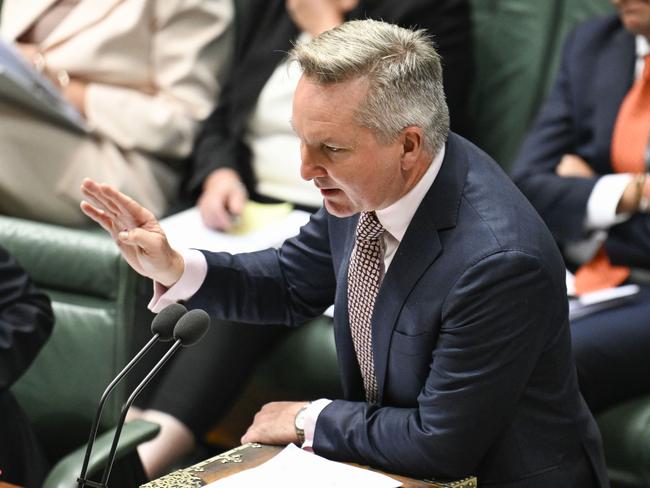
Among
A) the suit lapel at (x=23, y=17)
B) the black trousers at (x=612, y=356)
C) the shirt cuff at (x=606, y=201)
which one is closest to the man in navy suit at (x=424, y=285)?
the black trousers at (x=612, y=356)

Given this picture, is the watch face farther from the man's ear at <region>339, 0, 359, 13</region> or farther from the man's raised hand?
the man's ear at <region>339, 0, 359, 13</region>

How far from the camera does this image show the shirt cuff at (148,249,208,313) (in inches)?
74.7

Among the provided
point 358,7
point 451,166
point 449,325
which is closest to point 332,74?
point 451,166

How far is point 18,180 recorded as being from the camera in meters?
3.08

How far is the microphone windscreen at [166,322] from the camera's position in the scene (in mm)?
1644

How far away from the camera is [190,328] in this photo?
63.4 inches

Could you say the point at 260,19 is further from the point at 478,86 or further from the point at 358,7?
the point at 478,86

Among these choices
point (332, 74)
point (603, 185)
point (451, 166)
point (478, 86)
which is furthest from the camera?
point (478, 86)

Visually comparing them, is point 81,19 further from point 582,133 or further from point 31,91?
point 582,133

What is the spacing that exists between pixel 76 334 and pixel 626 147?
131cm

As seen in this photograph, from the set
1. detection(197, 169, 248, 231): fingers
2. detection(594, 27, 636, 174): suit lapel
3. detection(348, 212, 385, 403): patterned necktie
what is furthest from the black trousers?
detection(197, 169, 248, 231): fingers

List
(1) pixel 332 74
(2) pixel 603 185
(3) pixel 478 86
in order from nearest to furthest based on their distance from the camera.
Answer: (1) pixel 332 74, (2) pixel 603 185, (3) pixel 478 86

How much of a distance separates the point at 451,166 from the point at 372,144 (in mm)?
154

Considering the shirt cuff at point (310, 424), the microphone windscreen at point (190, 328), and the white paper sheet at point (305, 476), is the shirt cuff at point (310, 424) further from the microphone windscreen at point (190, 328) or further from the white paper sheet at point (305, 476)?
the microphone windscreen at point (190, 328)
